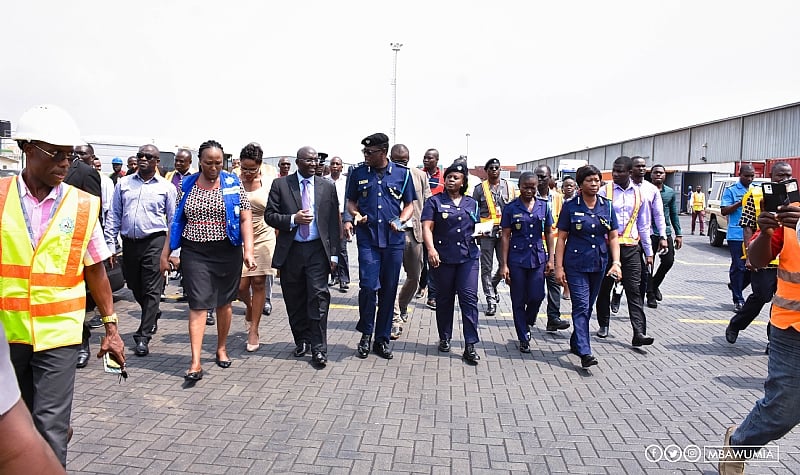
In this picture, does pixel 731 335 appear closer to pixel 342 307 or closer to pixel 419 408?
pixel 419 408

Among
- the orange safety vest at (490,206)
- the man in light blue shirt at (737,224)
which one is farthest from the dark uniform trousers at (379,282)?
the man in light blue shirt at (737,224)

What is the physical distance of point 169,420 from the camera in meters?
4.24

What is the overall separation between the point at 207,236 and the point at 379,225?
5.36 feet

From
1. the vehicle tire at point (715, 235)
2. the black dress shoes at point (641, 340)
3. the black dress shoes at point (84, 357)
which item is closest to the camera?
the black dress shoes at point (84, 357)

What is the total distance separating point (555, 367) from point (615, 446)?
5.92ft

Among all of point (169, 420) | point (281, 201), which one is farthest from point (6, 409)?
point (281, 201)

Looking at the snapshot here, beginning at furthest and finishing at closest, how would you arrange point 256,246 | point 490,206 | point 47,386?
point 490,206 → point 256,246 → point 47,386

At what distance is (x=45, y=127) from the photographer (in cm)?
273

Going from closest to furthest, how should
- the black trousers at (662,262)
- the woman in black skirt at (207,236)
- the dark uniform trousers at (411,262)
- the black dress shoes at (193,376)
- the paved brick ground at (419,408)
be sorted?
the paved brick ground at (419,408) → the black dress shoes at (193,376) → the woman in black skirt at (207,236) → the dark uniform trousers at (411,262) → the black trousers at (662,262)

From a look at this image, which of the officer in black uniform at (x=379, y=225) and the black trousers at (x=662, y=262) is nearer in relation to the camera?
the officer in black uniform at (x=379, y=225)

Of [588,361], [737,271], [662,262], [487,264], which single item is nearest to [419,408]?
[588,361]

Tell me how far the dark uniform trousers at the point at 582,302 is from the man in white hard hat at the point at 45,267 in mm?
4297

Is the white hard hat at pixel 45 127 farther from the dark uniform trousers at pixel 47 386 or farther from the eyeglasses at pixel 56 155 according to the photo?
the dark uniform trousers at pixel 47 386

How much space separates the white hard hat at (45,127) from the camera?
2717mm
